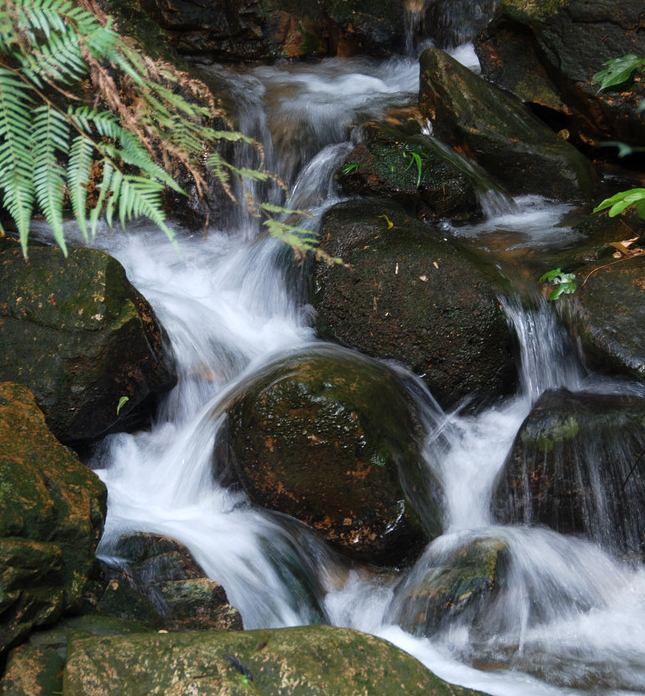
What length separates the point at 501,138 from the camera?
6.27 meters

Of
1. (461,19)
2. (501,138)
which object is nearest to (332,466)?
(501,138)

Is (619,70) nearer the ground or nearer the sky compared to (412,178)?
nearer the sky

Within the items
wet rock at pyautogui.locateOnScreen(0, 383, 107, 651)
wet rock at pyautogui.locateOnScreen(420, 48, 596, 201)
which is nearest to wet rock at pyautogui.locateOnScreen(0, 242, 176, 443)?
wet rock at pyautogui.locateOnScreen(0, 383, 107, 651)

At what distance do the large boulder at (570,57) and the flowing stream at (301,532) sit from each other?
1.18 m

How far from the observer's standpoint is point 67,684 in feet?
6.95

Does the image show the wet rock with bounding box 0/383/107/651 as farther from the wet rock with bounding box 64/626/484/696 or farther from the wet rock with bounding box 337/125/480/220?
the wet rock with bounding box 337/125/480/220

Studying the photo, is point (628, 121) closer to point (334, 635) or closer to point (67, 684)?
point (334, 635)

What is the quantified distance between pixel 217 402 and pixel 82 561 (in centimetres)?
189

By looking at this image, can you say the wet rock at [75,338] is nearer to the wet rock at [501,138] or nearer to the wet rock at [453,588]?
the wet rock at [453,588]

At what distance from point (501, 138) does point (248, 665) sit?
17.6ft

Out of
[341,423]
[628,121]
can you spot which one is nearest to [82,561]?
[341,423]

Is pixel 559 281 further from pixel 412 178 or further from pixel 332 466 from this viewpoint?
pixel 332 466

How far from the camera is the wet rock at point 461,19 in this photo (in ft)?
27.1

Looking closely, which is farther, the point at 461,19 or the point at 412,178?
the point at 461,19
